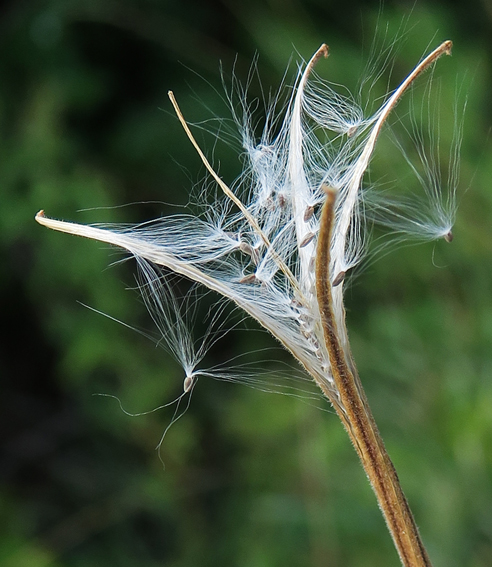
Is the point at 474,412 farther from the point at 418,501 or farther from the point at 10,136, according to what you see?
the point at 10,136

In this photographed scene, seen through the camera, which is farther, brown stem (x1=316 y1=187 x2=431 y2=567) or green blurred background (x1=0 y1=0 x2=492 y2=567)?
green blurred background (x1=0 y1=0 x2=492 y2=567)

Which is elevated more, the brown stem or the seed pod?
the seed pod

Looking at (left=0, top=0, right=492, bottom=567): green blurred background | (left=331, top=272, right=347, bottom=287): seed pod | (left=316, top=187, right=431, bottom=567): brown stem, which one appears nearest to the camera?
(left=316, top=187, right=431, bottom=567): brown stem

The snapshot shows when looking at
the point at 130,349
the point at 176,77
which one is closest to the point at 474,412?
the point at 130,349

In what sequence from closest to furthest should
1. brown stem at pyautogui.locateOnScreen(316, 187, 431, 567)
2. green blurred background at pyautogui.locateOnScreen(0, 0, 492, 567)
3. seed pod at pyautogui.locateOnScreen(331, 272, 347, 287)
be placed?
brown stem at pyautogui.locateOnScreen(316, 187, 431, 567) → seed pod at pyautogui.locateOnScreen(331, 272, 347, 287) → green blurred background at pyautogui.locateOnScreen(0, 0, 492, 567)

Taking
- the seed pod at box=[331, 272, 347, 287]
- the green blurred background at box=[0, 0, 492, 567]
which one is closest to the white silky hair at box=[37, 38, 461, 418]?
the seed pod at box=[331, 272, 347, 287]

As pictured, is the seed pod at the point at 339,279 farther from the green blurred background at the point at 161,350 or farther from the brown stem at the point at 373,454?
the green blurred background at the point at 161,350

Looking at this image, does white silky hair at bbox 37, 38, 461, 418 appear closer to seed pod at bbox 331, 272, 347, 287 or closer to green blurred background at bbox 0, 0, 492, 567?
seed pod at bbox 331, 272, 347, 287

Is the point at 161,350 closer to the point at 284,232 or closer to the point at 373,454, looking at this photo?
the point at 284,232
